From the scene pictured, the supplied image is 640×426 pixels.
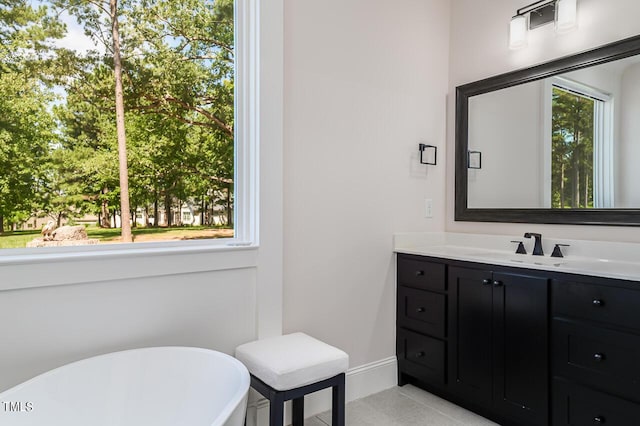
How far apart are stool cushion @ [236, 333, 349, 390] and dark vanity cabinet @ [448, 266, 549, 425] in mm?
834

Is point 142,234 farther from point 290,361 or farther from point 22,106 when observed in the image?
point 290,361

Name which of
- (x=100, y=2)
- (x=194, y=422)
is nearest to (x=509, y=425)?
(x=194, y=422)

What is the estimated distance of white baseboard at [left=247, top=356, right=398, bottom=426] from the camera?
193 cm

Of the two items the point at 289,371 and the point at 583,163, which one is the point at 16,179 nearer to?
the point at 289,371

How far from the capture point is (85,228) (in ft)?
5.45

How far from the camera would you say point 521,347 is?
1904mm

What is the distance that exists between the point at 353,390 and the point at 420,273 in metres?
0.79

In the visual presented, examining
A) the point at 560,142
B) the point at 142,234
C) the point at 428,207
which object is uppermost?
the point at 560,142

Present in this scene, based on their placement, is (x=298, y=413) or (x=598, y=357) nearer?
(x=598, y=357)

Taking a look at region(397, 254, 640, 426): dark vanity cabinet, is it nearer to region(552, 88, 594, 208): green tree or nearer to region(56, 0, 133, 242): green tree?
region(552, 88, 594, 208): green tree

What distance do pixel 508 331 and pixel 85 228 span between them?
1999mm

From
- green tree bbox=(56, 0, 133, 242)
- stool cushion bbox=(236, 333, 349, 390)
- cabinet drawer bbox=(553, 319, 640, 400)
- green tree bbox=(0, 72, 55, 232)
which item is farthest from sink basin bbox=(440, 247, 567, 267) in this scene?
green tree bbox=(0, 72, 55, 232)

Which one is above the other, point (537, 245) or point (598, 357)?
point (537, 245)

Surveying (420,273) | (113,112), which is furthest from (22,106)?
(420,273)
